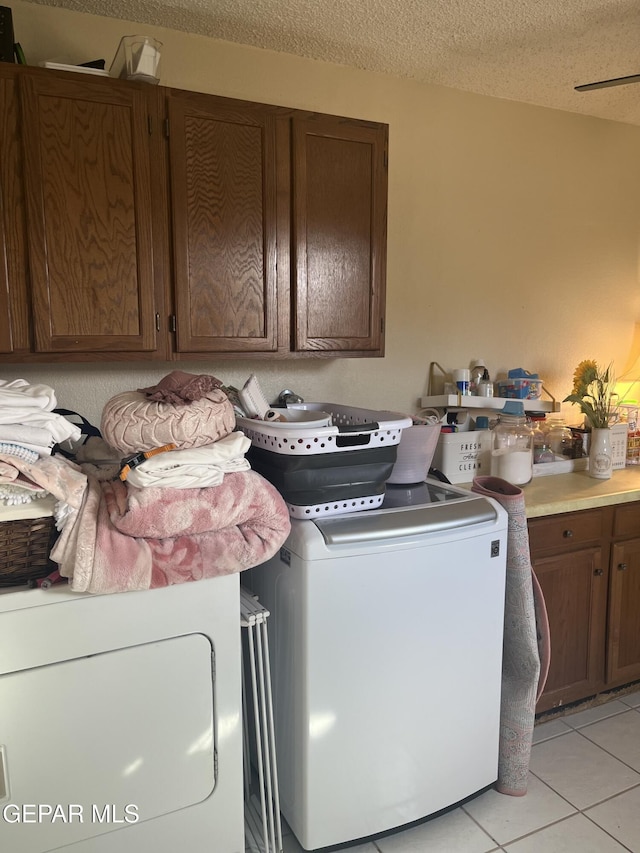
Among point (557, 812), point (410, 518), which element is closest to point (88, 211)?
point (410, 518)

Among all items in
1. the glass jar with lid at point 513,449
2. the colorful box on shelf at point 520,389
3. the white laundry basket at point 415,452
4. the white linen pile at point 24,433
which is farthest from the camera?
the colorful box on shelf at point 520,389

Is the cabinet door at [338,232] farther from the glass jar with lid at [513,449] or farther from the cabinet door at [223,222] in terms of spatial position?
the glass jar with lid at [513,449]

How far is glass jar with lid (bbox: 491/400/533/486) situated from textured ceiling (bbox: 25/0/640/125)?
52.9 inches

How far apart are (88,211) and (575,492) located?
6.29 feet

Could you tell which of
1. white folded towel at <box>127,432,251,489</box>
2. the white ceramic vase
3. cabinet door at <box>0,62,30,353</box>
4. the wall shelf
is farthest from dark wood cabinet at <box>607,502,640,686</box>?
cabinet door at <box>0,62,30,353</box>

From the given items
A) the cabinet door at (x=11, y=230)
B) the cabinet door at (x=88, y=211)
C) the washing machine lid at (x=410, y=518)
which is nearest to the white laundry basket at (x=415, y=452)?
the washing machine lid at (x=410, y=518)

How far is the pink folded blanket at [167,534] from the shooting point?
1.37m

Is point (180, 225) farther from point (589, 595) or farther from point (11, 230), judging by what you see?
point (589, 595)

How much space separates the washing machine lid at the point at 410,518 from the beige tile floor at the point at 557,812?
2.89 feet

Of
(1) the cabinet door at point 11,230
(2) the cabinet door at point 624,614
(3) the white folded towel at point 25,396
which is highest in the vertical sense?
(1) the cabinet door at point 11,230

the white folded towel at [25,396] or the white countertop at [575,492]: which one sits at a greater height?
the white folded towel at [25,396]

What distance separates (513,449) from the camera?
8.15ft

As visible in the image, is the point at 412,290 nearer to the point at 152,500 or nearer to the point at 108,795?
the point at 152,500

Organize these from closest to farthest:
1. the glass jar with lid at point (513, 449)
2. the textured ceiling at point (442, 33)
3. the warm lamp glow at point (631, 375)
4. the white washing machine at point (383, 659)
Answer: the white washing machine at point (383, 659), the textured ceiling at point (442, 33), the glass jar with lid at point (513, 449), the warm lamp glow at point (631, 375)
